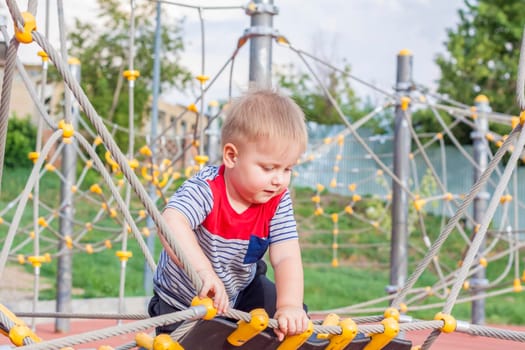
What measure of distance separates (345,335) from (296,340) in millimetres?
87

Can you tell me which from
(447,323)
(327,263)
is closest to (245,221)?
(447,323)

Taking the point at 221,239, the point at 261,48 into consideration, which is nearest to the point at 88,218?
the point at 261,48

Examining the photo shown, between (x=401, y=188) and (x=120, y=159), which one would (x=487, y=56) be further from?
(x=120, y=159)

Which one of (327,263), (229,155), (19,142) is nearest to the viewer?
(229,155)

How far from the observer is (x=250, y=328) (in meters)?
1.14

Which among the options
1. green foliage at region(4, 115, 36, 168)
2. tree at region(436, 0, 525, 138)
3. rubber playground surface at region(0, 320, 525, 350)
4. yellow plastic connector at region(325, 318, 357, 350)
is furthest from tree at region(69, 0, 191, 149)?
yellow plastic connector at region(325, 318, 357, 350)

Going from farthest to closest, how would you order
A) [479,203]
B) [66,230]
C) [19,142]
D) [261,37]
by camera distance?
[19,142] → [479,203] → [66,230] → [261,37]

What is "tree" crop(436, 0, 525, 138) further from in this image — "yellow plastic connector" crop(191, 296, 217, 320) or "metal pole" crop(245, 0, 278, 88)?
"yellow plastic connector" crop(191, 296, 217, 320)

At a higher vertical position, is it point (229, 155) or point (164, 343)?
point (229, 155)

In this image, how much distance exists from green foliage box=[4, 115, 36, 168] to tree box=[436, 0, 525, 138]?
575cm

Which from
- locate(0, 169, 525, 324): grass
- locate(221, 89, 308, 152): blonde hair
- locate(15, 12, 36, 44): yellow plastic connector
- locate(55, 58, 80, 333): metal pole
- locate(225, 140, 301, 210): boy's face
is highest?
locate(15, 12, 36, 44): yellow plastic connector

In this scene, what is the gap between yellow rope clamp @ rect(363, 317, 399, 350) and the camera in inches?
49.3

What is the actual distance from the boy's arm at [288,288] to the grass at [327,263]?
1.79 metres

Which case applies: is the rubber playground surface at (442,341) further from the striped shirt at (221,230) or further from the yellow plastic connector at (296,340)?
the yellow plastic connector at (296,340)
